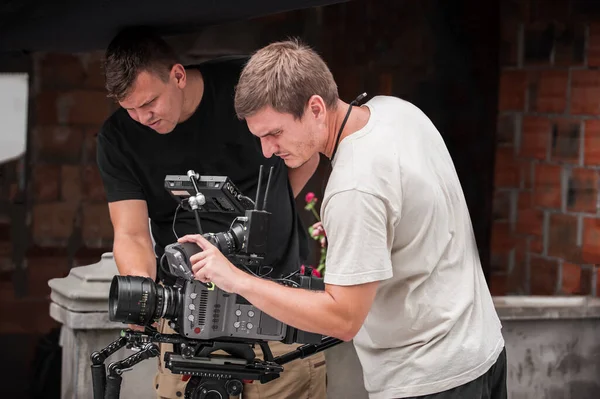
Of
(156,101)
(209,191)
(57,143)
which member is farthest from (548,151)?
(209,191)

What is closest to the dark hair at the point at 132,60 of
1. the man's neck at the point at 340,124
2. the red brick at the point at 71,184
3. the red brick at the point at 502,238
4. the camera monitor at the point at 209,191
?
the camera monitor at the point at 209,191

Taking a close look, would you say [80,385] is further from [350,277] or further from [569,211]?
[569,211]

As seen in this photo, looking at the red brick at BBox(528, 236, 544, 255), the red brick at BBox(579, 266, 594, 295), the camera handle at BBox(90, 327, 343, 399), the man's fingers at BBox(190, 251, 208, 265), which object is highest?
the man's fingers at BBox(190, 251, 208, 265)

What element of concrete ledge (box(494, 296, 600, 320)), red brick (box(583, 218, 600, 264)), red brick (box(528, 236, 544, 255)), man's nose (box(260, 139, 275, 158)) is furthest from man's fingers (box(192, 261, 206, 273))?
red brick (box(528, 236, 544, 255))

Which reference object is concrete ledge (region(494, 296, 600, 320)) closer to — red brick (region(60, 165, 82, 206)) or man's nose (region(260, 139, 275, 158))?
red brick (region(60, 165, 82, 206))

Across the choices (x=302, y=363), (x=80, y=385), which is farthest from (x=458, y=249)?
(x=80, y=385)

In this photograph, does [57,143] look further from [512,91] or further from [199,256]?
[199,256]

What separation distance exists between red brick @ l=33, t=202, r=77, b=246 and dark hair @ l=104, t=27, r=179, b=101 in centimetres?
148

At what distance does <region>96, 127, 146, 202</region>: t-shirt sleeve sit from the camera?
271 cm

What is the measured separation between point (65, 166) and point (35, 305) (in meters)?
0.57

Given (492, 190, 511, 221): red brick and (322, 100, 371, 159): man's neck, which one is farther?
(492, 190, 511, 221): red brick

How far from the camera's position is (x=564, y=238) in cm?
430

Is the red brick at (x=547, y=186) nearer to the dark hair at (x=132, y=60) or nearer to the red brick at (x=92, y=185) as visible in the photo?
the red brick at (x=92, y=185)

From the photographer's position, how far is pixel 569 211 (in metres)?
4.29
